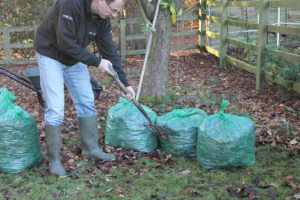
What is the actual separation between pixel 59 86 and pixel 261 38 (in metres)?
3.96

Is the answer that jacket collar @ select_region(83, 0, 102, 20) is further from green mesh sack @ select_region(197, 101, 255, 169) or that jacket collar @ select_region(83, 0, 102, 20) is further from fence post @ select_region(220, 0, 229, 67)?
fence post @ select_region(220, 0, 229, 67)

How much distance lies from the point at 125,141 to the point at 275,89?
328 centimetres

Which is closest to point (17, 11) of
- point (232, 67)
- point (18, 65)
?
point (18, 65)

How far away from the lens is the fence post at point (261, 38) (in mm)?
6211

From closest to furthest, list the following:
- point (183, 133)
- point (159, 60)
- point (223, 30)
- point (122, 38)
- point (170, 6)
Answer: point (183, 133) < point (170, 6) < point (159, 60) < point (223, 30) < point (122, 38)

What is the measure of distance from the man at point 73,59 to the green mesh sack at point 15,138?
193 millimetres

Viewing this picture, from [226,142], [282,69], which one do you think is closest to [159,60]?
[282,69]

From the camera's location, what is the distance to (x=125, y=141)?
3.96 metres

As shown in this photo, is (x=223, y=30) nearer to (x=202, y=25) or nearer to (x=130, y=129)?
(x=202, y=25)

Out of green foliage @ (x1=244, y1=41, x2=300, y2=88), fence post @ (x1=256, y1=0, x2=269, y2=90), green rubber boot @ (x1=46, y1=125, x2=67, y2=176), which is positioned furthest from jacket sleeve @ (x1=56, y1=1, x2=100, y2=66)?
fence post @ (x1=256, y1=0, x2=269, y2=90)

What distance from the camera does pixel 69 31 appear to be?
3078 mm

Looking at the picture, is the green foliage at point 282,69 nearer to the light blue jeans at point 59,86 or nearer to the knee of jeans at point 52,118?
the light blue jeans at point 59,86

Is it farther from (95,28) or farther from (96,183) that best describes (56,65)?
(96,183)

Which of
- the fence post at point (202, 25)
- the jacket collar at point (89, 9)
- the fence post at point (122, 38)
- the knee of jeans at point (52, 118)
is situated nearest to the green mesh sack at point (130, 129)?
the knee of jeans at point (52, 118)
